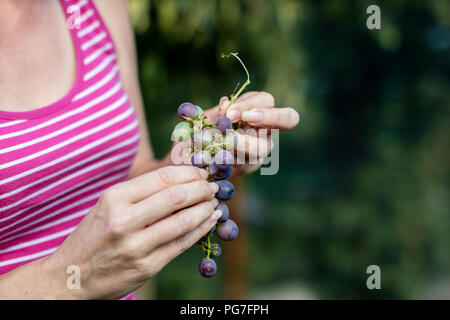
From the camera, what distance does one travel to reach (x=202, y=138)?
0.78 meters

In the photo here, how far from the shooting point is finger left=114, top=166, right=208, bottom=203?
2.33ft

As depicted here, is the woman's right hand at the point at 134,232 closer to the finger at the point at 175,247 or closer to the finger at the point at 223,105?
the finger at the point at 175,247

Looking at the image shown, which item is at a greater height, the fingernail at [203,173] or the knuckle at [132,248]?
the fingernail at [203,173]

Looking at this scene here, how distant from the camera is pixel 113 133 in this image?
1028 mm

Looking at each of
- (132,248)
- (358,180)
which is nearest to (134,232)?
(132,248)

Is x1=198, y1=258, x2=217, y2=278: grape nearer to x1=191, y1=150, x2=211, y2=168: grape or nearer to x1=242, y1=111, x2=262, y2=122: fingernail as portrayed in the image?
x1=191, y1=150, x2=211, y2=168: grape

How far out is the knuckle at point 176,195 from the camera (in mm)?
722

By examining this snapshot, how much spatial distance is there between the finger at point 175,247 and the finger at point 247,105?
0.79 feet

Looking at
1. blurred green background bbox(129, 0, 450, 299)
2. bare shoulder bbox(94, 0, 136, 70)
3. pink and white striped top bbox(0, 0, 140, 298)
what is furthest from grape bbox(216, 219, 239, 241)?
blurred green background bbox(129, 0, 450, 299)

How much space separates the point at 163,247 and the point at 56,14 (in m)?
0.68

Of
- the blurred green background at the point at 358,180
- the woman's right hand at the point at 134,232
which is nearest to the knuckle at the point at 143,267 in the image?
the woman's right hand at the point at 134,232

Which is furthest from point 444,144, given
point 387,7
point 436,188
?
point 387,7
